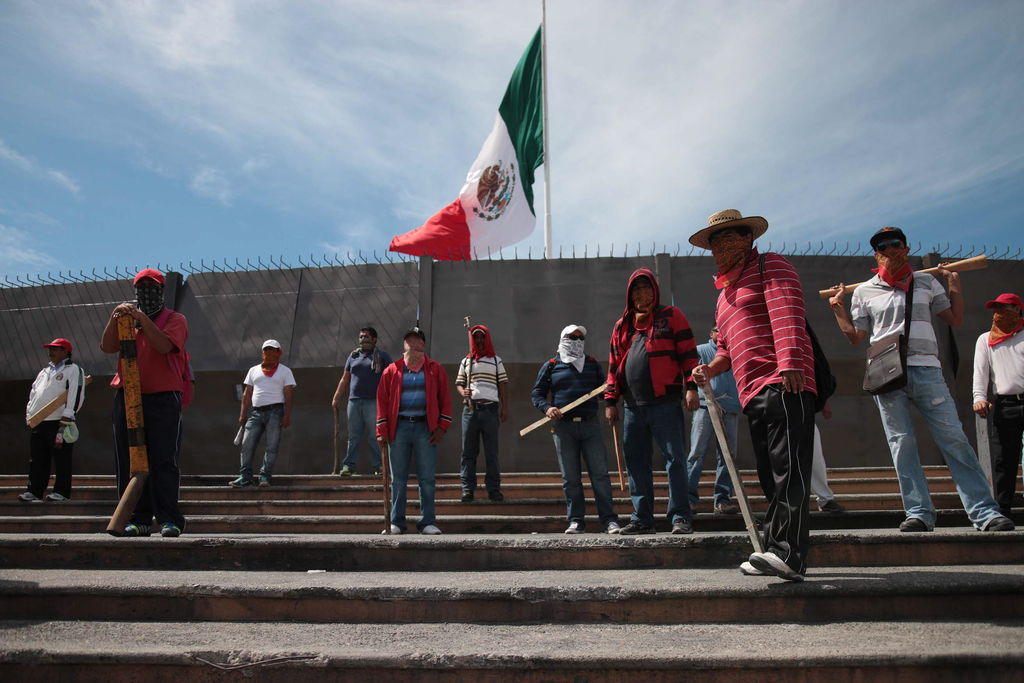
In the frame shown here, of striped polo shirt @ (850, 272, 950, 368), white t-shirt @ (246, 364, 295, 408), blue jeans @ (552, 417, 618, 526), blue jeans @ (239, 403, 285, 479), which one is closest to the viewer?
striped polo shirt @ (850, 272, 950, 368)

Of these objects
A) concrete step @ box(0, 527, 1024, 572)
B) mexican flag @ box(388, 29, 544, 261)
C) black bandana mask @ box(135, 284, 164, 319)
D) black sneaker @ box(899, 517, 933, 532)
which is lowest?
concrete step @ box(0, 527, 1024, 572)

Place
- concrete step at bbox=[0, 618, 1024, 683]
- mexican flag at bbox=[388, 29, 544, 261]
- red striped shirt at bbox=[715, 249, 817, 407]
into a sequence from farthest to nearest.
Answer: mexican flag at bbox=[388, 29, 544, 261] < red striped shirt at bbox=[715, 249, 817, 407] < concrete step at bbox=[0, 618, 1024, 683]

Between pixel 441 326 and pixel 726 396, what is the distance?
4.96 meters

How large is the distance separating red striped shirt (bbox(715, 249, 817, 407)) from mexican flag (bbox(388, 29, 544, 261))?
7995mm

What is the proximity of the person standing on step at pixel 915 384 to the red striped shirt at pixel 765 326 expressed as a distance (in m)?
1.15

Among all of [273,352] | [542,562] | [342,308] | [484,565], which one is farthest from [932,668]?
[342,308]

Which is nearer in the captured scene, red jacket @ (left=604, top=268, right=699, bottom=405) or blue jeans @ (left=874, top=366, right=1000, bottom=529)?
blue jeans @ (left=874, top=366, right=1000, bottom=529)

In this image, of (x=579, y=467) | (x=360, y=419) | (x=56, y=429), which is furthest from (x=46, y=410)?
(x=579, y=467)

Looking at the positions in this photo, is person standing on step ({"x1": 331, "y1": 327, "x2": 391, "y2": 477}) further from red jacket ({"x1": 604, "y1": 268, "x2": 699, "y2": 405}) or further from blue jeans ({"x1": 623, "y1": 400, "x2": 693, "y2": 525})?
blue jeans ({"x1": 623, "y1": 400, "x2": 693, "y2": 525})

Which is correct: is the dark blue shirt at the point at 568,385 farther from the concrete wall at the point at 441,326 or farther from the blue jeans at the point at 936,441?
the concrete wall at the point at 441,326

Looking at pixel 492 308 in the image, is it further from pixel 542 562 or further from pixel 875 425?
pixel 542 562

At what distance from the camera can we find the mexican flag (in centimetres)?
1158

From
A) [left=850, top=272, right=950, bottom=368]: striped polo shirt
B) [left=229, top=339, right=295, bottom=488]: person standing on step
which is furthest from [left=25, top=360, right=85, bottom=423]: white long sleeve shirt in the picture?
[left=850, top=272, right=950, bottom=368]: striped polo shirt

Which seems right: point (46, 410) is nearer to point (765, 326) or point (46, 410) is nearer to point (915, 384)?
point (765, 326)
